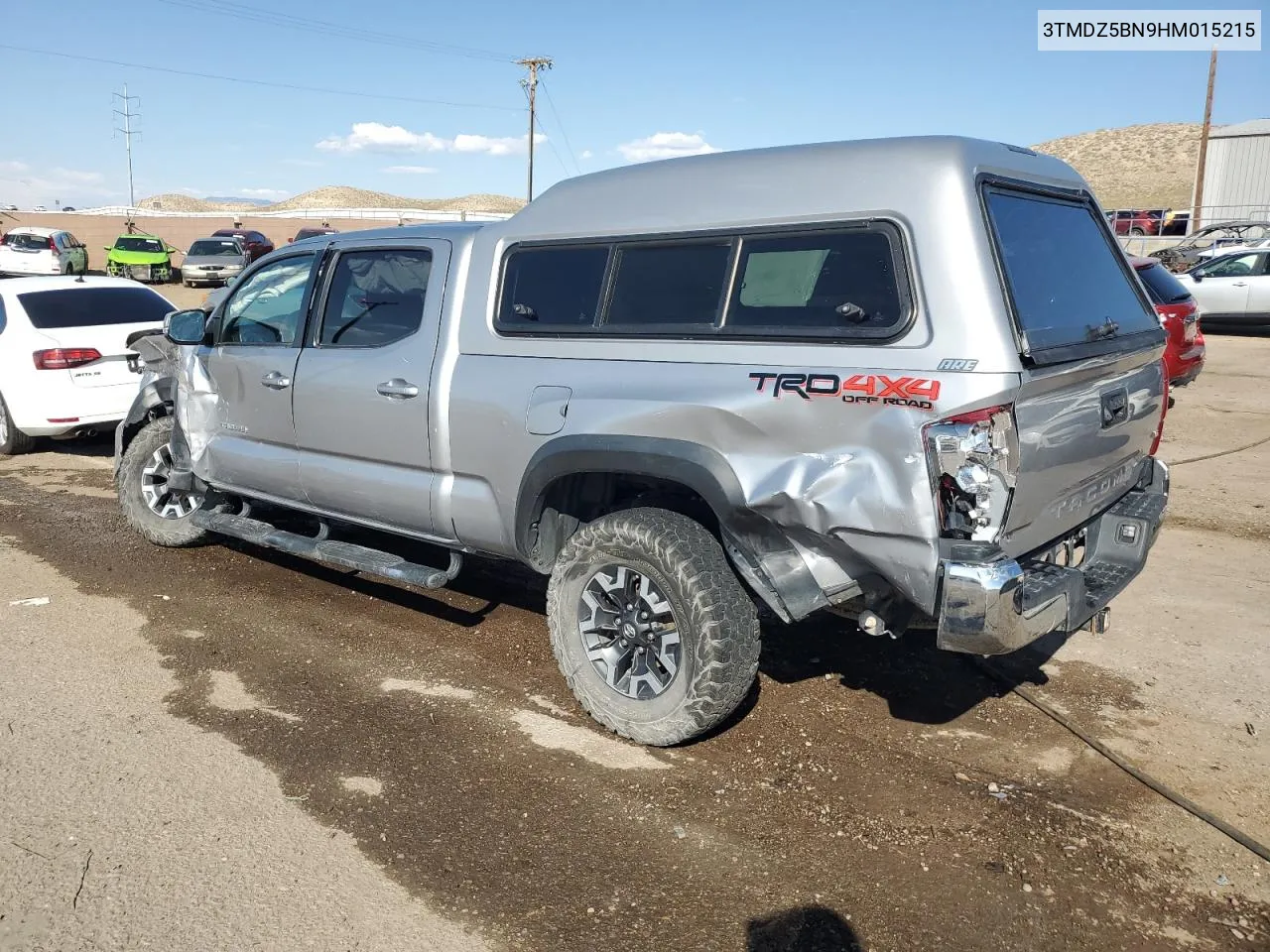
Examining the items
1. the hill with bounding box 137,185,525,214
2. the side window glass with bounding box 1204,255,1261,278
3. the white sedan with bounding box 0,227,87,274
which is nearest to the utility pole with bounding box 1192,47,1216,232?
the side window glass with bounding box 1204,255,1261,278

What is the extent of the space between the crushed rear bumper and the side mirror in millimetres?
4486

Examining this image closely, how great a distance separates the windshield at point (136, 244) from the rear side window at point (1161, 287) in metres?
27.6

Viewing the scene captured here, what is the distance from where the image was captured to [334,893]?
122 inches

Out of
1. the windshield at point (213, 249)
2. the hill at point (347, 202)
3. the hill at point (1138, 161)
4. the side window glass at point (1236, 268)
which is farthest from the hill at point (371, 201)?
the side window glass at point (1236, 268)

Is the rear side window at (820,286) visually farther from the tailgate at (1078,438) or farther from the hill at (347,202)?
the hill at (347,202)

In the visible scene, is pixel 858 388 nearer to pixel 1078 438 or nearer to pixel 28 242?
pixel 1078 438

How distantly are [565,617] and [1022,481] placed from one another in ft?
6.05

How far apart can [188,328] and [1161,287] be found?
9.43 m

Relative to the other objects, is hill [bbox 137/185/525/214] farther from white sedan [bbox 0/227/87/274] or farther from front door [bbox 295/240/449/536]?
front door [bbox 295/240/449/536]

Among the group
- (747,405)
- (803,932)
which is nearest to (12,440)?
(747,405)

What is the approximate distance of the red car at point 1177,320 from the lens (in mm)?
10540

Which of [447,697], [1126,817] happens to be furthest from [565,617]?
[1126,817]

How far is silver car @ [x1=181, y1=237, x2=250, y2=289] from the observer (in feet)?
90.4

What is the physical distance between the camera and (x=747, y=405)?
3.54 meters
